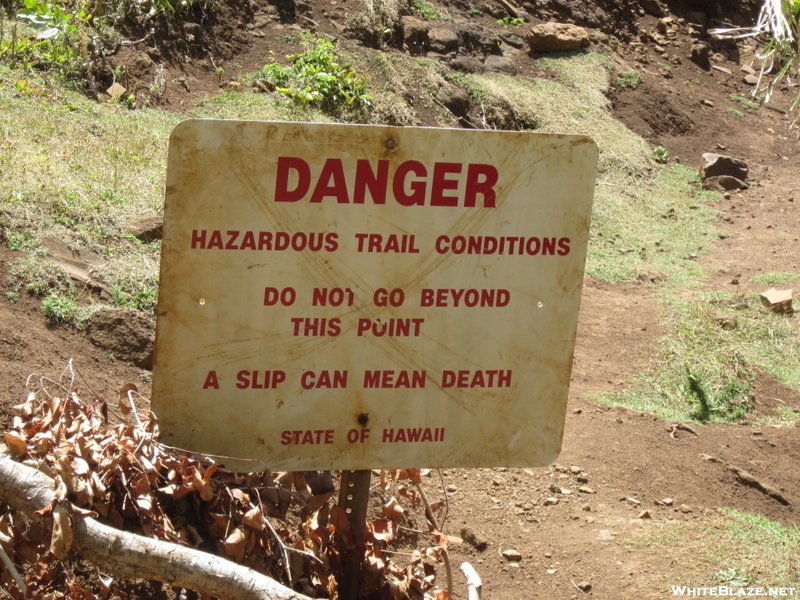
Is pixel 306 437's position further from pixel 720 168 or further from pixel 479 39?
pixel 479 39

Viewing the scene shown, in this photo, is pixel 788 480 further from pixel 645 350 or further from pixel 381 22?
pixel 381 22

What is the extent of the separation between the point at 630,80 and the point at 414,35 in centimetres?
409

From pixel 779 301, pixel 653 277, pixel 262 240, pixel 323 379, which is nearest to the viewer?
pixel 262 240

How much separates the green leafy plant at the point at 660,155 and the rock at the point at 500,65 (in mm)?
2450

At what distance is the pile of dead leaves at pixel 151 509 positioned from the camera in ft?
6.06

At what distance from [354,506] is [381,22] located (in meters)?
10.0

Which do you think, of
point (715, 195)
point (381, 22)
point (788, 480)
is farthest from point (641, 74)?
point (788, 480)

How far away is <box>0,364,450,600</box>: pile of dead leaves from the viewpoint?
6.06 feet

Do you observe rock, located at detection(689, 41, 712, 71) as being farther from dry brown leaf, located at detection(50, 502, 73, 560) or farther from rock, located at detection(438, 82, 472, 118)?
dry brown leaf, located at detection(50, 502, 73, 560)

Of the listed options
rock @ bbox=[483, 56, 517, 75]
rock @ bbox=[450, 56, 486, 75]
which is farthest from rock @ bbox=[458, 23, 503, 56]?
rock @ bbox=[450, 56, 486, 75]

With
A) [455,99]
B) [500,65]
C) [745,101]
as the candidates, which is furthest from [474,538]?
[745,101]

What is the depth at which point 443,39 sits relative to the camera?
12.0 m

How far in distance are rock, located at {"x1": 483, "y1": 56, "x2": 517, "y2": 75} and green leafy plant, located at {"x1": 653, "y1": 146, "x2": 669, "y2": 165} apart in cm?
245

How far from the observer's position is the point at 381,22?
11.2 metres
